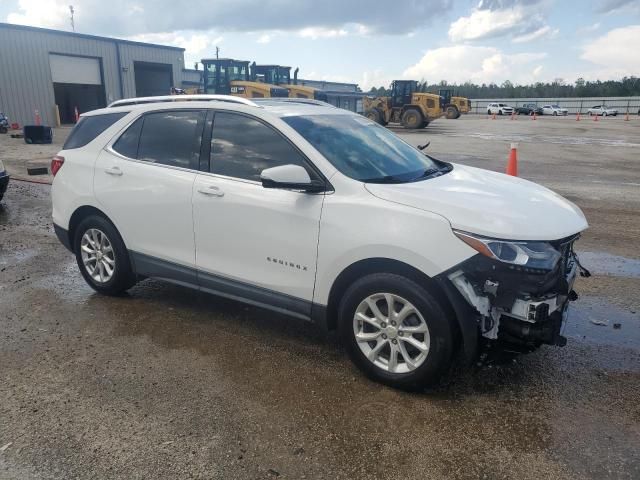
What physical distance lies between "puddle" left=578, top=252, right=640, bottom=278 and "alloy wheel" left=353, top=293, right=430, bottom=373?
3317mm

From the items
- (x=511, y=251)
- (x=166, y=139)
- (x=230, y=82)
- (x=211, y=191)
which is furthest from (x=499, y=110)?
(x=511, y=251)

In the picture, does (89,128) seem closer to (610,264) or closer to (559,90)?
(610,264)

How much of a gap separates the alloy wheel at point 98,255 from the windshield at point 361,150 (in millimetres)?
2143

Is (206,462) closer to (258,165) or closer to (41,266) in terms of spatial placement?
(258,165)

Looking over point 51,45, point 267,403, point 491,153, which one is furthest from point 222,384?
point 51,45

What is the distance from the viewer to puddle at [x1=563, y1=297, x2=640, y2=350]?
4004 millimetres

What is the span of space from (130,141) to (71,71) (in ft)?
107

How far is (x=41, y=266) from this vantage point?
18.9ft

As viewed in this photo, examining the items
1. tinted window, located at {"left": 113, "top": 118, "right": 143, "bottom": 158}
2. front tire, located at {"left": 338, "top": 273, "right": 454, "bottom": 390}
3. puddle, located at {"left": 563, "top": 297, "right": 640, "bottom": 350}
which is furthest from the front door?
puddle, located at {"left": 563, "top": 297, "right": 640, "bottom": 350}

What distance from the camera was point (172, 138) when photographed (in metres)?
4.28

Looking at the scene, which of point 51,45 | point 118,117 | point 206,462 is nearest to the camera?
point 206,462

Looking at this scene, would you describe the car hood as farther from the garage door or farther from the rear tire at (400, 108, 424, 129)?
the garage door

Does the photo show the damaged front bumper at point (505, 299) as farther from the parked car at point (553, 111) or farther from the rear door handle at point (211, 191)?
the parked car at point (553, 111)

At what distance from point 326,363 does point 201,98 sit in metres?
2.34
